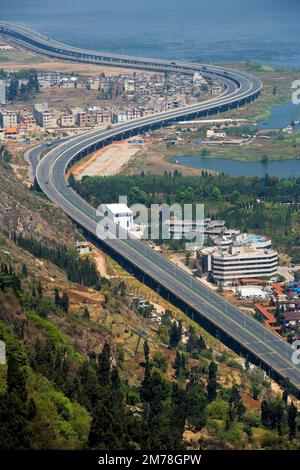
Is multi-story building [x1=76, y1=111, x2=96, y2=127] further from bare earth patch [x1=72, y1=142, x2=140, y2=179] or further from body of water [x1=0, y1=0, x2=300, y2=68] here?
body of water [x1=0, y1=0, x2=300, y2=68]

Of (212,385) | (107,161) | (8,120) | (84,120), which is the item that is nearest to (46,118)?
(8,120)

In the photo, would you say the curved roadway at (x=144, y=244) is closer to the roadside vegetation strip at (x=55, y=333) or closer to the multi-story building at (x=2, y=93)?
the roadside vegetation strip at (x=55, y=333)

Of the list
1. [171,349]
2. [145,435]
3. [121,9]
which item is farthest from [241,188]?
[121,9]

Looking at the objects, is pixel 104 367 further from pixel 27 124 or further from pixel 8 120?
pixel 27 124

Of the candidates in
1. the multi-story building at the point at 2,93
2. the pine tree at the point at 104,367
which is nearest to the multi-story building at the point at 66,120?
the multi-story building at the point at 2,93

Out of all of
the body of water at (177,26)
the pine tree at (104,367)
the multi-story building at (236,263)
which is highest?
the pine tree at (104,367)

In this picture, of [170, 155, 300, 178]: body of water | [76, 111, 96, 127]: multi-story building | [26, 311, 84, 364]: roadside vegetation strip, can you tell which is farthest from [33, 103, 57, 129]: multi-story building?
[26, 311, 84, 364]: roadside vegetation strip

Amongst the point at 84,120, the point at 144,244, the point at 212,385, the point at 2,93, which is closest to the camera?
the point at 212,385
